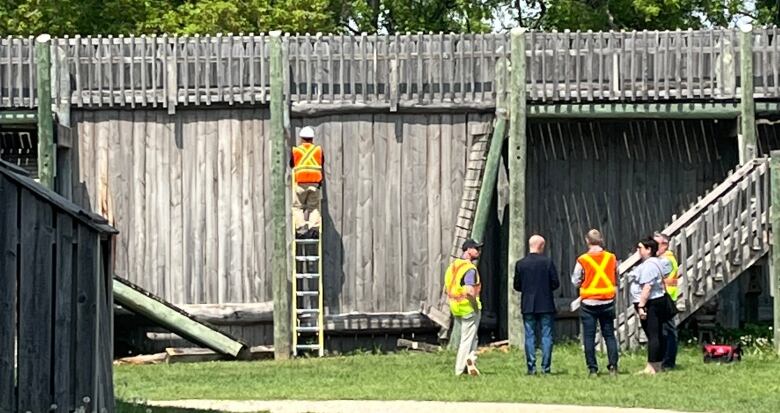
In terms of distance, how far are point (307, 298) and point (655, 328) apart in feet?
18.7

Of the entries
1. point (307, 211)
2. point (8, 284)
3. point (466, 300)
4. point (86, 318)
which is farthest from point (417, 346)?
point (8, 284)

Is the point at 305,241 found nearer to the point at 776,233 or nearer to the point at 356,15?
the point at 776,233

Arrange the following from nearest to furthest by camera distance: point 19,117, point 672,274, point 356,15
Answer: point 672,274 → point 19,117 → point 356,15

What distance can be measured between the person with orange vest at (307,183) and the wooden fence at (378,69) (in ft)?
2.11

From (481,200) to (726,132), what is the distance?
374 cm

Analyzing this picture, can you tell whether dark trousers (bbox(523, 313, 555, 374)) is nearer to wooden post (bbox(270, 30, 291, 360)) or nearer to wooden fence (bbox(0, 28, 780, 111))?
wooden post (bbox(270, 30, 291, 360))

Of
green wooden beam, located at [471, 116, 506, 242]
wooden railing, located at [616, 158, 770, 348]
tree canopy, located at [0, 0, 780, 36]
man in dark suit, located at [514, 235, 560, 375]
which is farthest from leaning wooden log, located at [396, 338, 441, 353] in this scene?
tree canopy, located at [0, 0, 780, 36]

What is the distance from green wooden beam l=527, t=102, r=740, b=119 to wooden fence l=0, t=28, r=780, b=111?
4.3 inches

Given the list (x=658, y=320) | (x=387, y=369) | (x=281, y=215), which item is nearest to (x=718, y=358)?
(x=658, y=320)

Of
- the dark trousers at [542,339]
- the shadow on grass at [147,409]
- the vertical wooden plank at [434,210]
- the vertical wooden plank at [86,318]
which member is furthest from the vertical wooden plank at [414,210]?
the vertical wooden plank at [86,318]

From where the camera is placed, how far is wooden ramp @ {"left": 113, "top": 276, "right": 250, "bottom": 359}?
23188mm

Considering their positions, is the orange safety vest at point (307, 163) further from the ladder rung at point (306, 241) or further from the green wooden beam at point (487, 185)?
the green wooden beam at point (487, 185)

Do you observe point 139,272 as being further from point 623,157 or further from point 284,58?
point 623,157

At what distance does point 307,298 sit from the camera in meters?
24.1
